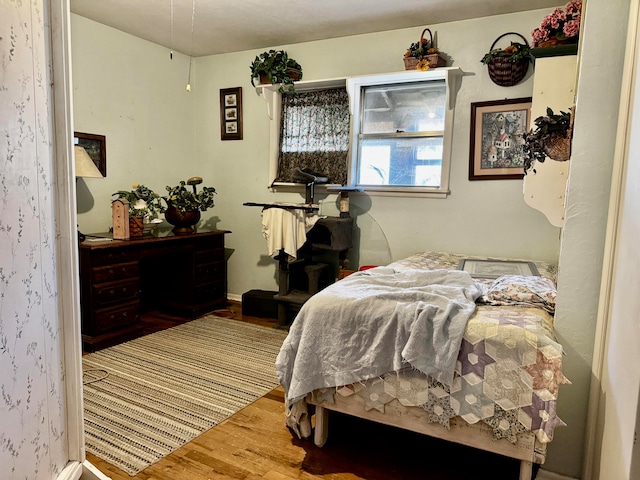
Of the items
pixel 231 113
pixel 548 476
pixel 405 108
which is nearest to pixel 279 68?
pixel 231 113

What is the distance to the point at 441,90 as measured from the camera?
3.54m

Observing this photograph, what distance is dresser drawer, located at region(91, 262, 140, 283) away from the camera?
10.2 feet

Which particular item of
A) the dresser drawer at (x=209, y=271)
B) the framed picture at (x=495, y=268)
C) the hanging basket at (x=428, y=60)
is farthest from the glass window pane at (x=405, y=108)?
the dresser drawer at (x=209, y=271)

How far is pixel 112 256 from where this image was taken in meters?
3.21

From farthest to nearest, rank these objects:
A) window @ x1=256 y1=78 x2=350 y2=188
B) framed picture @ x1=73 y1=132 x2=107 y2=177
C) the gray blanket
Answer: window @ x1=256 y1=78 x2=350 y2=188 → framed picture @ x1=73 y1=132 x2=107 y2=177 → the gray blanket

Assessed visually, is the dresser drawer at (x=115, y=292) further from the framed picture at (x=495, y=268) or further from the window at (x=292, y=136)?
A: the framed picture at (x=495, y=268)

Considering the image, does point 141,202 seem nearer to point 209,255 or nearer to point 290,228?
point 209,255

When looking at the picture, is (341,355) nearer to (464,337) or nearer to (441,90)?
(464,337)

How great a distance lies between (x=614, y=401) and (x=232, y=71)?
4072 millimetres

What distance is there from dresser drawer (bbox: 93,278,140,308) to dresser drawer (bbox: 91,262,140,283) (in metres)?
0.04

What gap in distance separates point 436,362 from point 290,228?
78.3 inches

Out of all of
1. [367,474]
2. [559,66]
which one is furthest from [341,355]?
[559,66]

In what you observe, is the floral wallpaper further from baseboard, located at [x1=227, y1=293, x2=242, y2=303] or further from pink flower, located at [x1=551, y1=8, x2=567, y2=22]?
baseboard, located at [x1=227, y1=293, x2=242, y2=303]

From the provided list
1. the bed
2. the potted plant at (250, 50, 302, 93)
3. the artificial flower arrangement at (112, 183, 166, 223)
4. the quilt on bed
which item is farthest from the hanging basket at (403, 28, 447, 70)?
the artificial flower arrangement at (112, 183, 166, 223)
